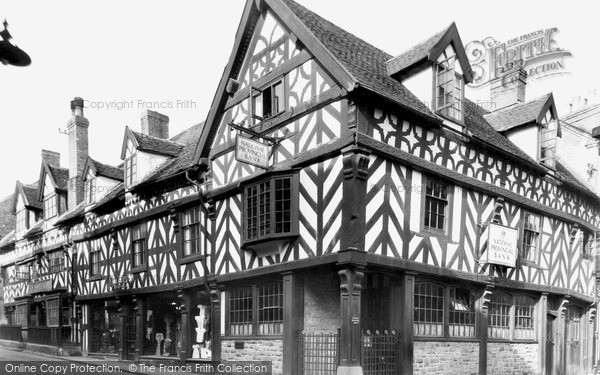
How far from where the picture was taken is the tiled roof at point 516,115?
61.5ft

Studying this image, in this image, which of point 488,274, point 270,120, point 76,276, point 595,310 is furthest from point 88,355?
point 595,310

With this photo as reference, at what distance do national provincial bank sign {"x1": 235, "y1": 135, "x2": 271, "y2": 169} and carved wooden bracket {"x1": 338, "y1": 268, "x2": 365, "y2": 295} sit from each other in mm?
3271

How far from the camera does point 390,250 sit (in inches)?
515

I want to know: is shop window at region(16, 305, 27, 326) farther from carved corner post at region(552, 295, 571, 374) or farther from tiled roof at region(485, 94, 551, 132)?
carved corner post at region(552, 295, 571, 374)

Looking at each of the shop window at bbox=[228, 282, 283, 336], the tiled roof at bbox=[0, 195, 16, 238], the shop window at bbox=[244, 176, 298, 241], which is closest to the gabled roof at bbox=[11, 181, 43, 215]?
the tiled roof at bbox=[0, 195, 16, 238]

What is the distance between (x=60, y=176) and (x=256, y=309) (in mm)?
17740

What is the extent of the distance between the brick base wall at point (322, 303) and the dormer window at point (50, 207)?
60.9 feet

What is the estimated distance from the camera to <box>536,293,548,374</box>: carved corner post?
58.5 ft

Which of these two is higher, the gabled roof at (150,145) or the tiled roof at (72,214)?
the gabled roof at (150,145)

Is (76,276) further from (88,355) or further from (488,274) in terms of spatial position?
(488,274)

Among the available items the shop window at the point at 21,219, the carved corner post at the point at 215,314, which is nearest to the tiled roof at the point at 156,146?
the carved corner post at the point at 215,314

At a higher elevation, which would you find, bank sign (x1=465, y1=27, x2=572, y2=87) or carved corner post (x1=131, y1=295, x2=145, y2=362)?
bank sign (x1=465, y1=27, x2=572, y2=87)

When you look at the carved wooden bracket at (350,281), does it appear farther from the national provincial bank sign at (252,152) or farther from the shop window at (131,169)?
the shop window at (131,169)

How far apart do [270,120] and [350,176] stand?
336cm
